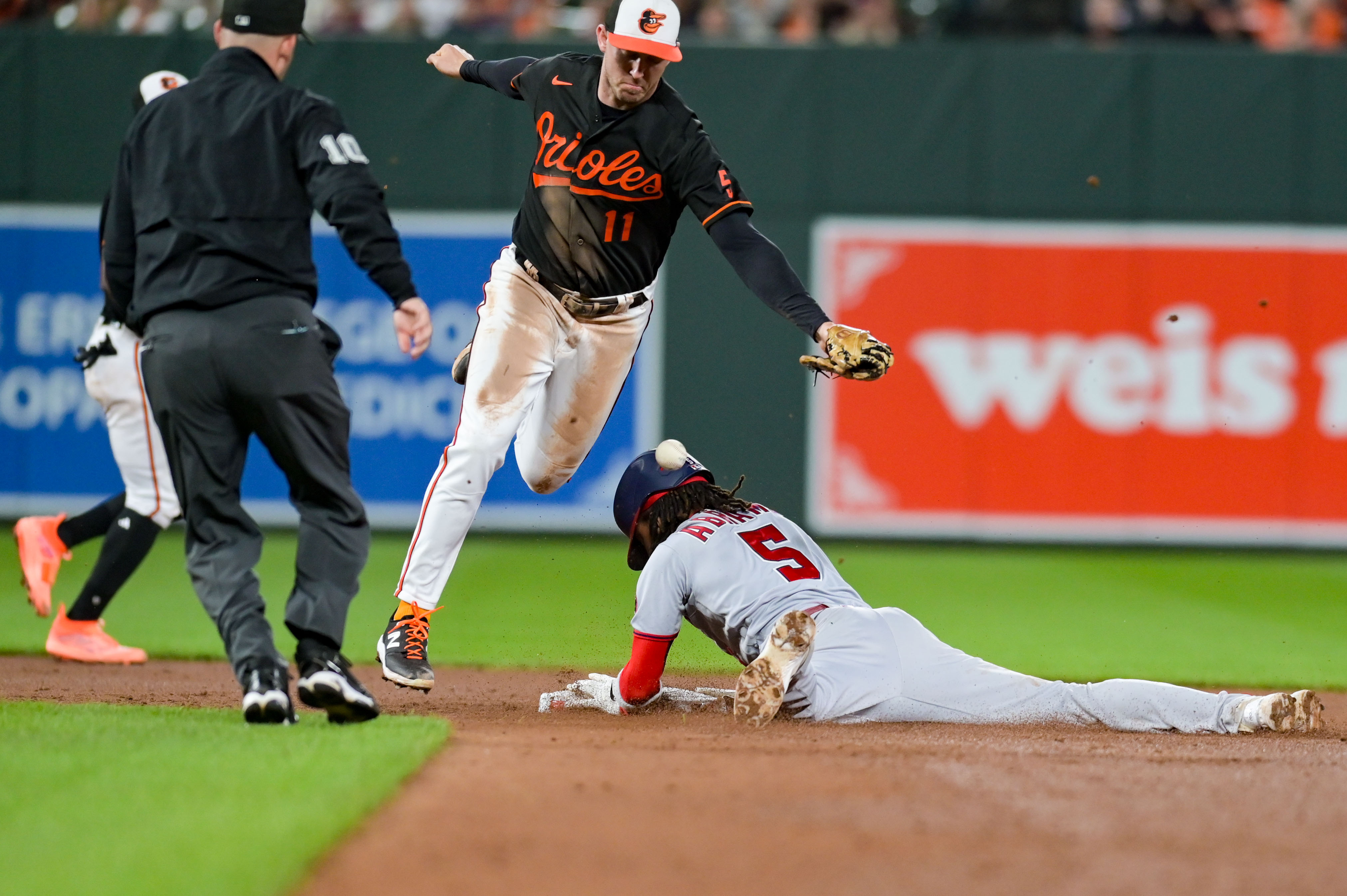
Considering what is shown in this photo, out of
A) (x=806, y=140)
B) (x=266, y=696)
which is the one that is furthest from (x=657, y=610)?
(x=806, y=140)

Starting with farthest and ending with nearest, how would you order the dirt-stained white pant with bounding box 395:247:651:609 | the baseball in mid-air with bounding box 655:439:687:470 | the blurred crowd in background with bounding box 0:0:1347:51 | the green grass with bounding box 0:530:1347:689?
the blurred crowd in background with bounding box 0:0:1347:51
the green grass with bounding box 0:530:1347:689
the dirt-stained white pant with bounding box 395:247:651:609
the baseball in mid-air with bounding box 655:439:687:470

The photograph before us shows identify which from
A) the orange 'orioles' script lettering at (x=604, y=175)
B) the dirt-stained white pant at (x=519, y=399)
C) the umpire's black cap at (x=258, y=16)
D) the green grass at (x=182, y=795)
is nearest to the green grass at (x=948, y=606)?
the dirt-stained white pant at (x=519, y=399)

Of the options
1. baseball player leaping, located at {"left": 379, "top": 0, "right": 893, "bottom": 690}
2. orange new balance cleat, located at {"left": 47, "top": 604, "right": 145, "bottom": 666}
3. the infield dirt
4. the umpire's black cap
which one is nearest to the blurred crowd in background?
baseball player leaping, located at {"left": 379, "top": 0, "right": 893, "bottom": 690}

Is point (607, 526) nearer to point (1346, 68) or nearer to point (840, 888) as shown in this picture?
point (1346, 68)

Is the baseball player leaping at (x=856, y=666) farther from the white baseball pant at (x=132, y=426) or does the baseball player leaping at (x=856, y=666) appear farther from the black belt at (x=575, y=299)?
the white baseball pant at (x=132, y=426)

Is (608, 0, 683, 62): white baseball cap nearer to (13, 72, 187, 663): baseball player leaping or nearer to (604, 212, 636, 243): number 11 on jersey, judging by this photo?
(604, 212, 636, 243): number 11 on jersey

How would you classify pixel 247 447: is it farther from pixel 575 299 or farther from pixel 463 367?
pixel 575 299
